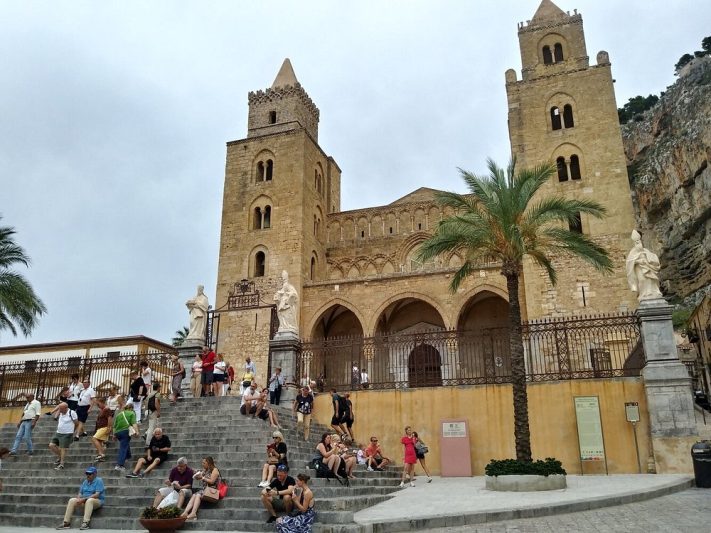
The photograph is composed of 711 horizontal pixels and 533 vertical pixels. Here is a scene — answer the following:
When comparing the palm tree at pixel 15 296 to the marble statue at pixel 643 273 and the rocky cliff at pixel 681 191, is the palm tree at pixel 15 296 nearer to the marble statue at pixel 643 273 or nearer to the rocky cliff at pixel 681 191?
the marble statue at pixel 643 273

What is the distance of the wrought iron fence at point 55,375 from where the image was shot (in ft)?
57.2

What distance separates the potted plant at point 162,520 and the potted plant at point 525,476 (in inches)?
209

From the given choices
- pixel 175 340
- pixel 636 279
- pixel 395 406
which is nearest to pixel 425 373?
pixel 395 406

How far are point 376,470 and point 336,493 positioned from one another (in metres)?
3.07

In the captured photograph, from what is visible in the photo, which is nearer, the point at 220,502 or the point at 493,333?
the point at 220,502

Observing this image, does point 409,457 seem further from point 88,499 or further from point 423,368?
point 88,499

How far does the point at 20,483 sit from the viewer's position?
1034cm

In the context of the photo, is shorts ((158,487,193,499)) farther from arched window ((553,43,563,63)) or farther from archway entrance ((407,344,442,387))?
arched window ((553,43,563,63))

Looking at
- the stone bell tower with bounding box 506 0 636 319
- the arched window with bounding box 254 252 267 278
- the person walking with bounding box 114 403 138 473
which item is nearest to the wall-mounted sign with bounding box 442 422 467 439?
the person walking with bounding box 114 403 138 473

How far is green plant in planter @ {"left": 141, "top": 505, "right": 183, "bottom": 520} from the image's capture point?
24.2 feet

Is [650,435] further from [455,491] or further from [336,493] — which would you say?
[336,493]

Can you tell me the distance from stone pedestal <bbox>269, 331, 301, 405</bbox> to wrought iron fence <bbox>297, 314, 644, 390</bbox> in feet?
1.05

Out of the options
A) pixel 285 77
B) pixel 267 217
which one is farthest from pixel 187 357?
pixel 285 77

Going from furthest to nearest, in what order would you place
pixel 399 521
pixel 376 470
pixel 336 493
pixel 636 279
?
pixel 636 279, pixel 376 470, pixel 336 493, pixel 399 521
